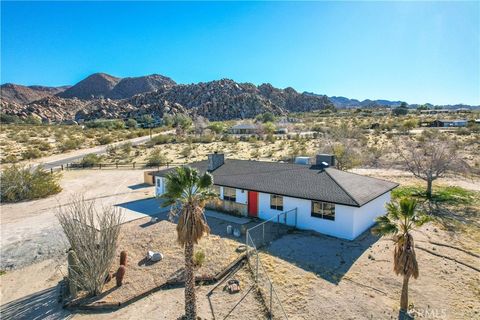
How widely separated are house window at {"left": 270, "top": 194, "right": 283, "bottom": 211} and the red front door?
4.08 feet

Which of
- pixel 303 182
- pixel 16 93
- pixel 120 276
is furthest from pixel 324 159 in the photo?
pixel 16 93

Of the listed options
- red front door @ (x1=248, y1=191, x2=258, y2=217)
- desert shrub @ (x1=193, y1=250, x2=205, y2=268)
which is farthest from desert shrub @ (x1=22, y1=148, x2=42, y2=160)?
desert shrub @ (x1=193, y1=250, x2=205, y2=268)

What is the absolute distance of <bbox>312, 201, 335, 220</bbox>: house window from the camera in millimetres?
17641

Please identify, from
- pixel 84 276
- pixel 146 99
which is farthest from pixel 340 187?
pixel 146 99

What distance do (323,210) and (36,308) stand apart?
14813mm

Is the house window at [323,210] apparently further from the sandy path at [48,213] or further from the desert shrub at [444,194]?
the sandy path at [48,213]

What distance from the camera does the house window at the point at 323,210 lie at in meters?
17.6

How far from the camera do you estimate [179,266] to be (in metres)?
14.7

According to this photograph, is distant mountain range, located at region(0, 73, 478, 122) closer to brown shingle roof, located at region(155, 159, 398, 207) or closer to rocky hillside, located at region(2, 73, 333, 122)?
rocky hillside, located at region(2, 73, 333, 122)

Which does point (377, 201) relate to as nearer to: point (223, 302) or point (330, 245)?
point (330, 245)

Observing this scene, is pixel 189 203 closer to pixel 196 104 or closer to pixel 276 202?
pixel 276 202

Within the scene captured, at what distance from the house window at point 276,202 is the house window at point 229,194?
310 cm

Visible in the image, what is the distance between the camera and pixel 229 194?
22.2m

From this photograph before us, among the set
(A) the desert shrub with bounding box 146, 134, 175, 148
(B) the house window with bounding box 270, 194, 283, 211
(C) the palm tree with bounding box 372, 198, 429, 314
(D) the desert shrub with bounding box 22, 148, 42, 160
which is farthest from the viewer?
(A) the desert shrub with bounding box 146, 134, 175, 148
